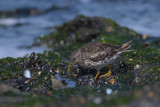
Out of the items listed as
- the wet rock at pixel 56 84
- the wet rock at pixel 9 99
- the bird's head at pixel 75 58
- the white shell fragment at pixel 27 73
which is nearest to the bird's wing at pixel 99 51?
the bird's head at pixel 75 58

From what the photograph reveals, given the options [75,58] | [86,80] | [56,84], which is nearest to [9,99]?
[56,84]

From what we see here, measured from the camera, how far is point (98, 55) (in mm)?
8469

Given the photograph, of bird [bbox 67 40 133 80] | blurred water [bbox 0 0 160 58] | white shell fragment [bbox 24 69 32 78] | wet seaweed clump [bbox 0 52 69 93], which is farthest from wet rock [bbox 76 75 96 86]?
blurred water [bbox 0 0 160 58]

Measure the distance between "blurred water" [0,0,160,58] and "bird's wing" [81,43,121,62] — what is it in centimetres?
713

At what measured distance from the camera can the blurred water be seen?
18153 mm

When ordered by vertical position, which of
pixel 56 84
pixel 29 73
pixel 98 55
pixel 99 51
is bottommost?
pixel 56 84

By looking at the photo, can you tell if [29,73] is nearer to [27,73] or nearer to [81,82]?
[27,73]

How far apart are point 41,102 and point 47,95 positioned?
1.19m

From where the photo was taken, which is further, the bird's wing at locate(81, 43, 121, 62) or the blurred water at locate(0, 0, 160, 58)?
the blurred water at locate(0, 0, 160, 58)

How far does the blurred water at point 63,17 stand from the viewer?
18.2 meters

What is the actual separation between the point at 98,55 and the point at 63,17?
16315 millimetres

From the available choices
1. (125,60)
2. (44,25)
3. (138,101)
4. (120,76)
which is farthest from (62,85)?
(44,25)

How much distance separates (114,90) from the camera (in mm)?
7094

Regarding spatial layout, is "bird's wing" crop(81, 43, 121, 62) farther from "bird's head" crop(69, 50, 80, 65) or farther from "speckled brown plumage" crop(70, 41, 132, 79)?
"bird's head" crop(69, 50, 80, 65)
